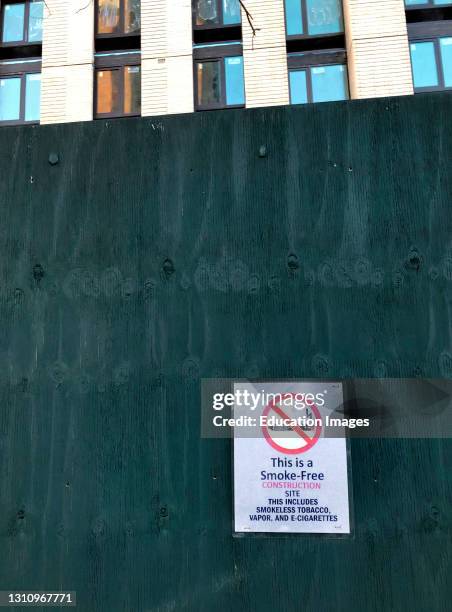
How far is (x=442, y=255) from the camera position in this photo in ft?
8.15

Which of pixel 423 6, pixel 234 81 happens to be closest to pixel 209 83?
pixel 234 81

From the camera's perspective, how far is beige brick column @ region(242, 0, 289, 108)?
8.80 meters

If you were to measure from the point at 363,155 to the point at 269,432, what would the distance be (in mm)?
1777

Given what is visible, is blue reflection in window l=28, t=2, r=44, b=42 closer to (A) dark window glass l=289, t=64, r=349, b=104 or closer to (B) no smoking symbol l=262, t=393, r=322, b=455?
(A) dark window glass l=289, t=64, r=349, b=104

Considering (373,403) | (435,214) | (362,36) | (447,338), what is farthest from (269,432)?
(362,36)

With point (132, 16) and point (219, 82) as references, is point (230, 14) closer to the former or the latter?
point (219, 82)

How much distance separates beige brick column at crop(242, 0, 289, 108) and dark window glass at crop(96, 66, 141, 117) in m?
2.42

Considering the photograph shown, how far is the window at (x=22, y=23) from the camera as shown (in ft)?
31.7

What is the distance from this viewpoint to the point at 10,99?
31.4 feet

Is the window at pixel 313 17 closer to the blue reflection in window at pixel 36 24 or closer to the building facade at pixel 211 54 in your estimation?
the building facade at pixel 211 54

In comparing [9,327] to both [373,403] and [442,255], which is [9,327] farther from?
[442,255]

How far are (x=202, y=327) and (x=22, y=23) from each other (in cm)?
1092

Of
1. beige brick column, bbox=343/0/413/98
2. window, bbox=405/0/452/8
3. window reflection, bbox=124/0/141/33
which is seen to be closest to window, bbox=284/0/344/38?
beige brick column, bbox=343/0/413/98

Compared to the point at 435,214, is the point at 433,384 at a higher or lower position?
lower
